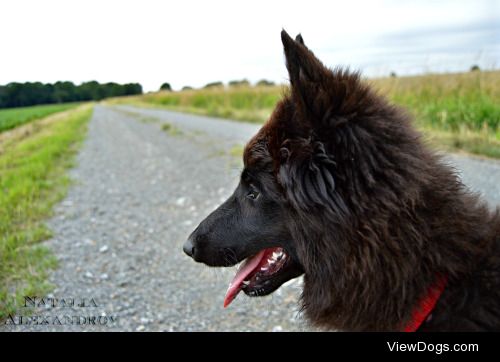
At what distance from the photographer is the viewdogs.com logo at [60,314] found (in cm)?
343

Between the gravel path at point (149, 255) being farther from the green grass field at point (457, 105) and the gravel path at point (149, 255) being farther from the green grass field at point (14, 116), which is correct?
the green grass field at point (14, 116)

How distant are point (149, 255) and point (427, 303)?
3668 mm

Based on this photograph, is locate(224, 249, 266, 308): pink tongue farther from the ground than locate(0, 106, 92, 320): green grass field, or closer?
farther from the ground

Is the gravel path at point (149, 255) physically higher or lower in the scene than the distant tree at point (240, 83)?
lower

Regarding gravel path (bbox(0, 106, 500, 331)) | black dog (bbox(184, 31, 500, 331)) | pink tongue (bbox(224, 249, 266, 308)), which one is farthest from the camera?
gravel path (bbox(0, 106, 500, 331))

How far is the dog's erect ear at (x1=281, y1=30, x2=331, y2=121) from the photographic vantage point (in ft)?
6.02

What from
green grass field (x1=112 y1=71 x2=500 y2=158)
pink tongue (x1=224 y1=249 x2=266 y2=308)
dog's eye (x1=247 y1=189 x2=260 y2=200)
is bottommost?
pink tongue (x1=224 y1=249 x2=266 y2=308)

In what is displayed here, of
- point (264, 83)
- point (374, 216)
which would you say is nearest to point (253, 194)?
point (374, 216)

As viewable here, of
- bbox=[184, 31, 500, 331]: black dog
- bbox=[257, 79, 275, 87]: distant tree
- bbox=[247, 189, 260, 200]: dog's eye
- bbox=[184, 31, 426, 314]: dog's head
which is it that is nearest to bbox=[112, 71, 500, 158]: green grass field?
bbox=[247, 189, 260, 200]: dog's eye

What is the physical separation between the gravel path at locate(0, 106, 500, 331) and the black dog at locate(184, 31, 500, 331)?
1374 mm

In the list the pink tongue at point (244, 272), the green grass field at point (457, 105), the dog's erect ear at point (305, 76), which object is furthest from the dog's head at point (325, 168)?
the green grass field at point (457, 105)


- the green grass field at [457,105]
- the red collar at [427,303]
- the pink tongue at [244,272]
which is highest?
the green grass field at [457,105]

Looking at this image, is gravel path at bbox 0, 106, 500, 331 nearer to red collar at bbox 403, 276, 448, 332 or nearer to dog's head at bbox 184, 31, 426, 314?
dog's head at bbox 184, 31, 426, 314
